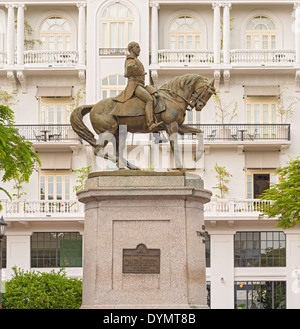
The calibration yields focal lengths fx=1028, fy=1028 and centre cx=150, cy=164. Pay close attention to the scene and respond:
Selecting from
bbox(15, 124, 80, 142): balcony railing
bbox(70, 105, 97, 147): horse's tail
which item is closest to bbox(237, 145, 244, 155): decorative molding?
bbox(15, 124, 80, 142): balcony railing

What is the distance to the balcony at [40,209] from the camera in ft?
177

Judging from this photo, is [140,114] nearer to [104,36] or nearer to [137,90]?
[137,90]

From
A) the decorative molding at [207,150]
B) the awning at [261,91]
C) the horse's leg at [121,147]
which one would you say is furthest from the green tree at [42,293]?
the awning at [261,91]

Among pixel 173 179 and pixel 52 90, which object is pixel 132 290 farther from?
pixel 52 90

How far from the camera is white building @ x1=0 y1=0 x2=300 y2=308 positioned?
179ft

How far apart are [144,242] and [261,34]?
36144 mm

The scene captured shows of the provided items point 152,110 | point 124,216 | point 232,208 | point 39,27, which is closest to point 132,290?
point 124,216

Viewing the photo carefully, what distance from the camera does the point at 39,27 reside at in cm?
5691

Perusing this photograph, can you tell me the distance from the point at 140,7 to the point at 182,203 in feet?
114

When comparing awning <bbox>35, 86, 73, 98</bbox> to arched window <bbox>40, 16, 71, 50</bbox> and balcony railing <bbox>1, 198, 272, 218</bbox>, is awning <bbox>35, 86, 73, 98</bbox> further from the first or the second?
balcony railing <bbox>1, 198, 272, 218</bbox>

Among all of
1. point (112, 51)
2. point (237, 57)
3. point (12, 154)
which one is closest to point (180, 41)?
point (237, 57)

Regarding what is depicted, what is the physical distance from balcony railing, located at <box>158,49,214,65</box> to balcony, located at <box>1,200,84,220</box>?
919 cm

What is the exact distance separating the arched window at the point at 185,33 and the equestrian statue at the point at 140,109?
32627 millimetres

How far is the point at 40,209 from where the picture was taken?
179ft
